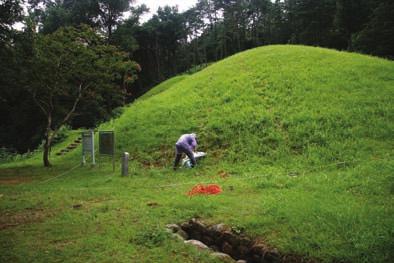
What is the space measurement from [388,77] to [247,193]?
1394 cm

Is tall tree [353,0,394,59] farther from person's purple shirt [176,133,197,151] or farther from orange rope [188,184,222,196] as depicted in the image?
orange rope [188,184,222,196]

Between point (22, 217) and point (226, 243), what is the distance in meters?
4.63

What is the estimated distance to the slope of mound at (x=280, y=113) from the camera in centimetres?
1409

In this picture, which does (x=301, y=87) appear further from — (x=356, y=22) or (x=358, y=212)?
(x=356, y=22)

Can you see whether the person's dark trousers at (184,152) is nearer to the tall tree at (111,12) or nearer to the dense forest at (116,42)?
the dense forest at (116,42)

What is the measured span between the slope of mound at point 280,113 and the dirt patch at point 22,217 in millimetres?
7532

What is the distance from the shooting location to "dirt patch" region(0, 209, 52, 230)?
745cm

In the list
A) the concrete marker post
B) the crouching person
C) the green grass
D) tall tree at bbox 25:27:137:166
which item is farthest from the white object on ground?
tall tree at bbox 25:27:137:166

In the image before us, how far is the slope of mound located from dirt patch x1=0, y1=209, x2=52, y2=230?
297 inches

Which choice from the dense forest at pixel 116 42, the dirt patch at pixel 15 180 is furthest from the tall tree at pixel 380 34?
the dirt patch at pixel 15 180

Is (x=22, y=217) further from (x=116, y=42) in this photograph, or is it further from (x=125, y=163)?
(x=116, y=42)

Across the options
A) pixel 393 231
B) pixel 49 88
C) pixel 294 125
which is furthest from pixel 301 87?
pixel 393 231

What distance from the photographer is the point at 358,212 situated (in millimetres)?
6656

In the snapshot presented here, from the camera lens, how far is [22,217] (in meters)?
7.95
